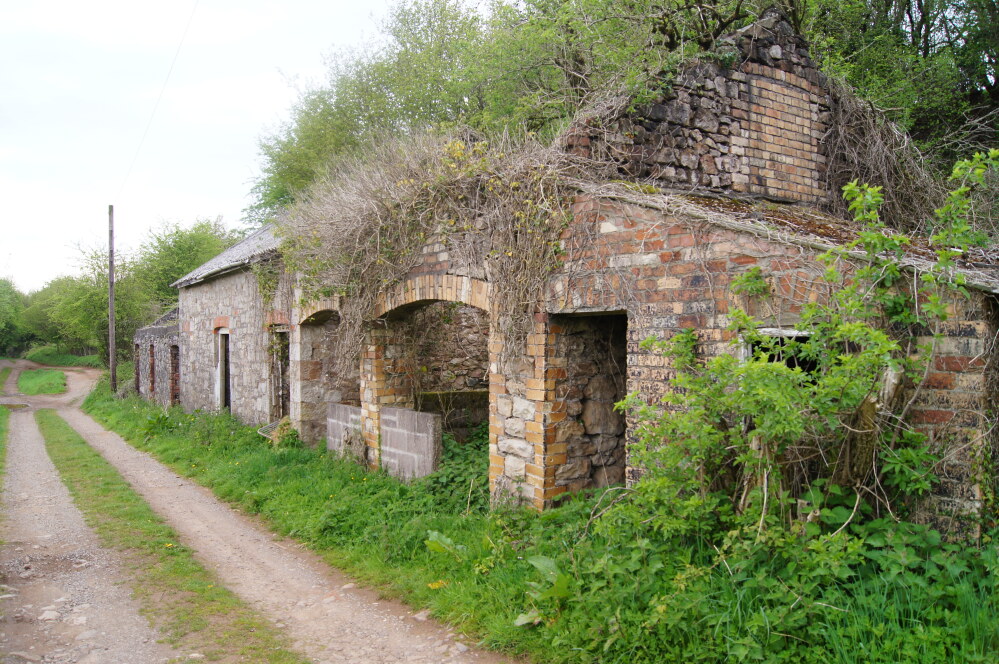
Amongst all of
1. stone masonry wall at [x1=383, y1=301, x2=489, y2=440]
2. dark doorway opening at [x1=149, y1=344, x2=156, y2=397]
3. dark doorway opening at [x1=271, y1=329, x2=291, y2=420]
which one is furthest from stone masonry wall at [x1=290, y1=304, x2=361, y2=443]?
dark doorway opening at [x1=149, y1=344, x2=156, y2=397]

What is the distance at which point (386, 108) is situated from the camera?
774 inches

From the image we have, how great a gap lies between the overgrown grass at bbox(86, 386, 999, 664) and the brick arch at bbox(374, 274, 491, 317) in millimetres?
1915

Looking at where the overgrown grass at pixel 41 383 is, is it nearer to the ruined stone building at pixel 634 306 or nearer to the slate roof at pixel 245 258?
the slate roof at pixel 245 258

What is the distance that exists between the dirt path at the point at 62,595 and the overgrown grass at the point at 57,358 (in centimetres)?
3353

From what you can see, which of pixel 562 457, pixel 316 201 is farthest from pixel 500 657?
pixel 316 201

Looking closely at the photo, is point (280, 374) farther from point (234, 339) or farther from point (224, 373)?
point (224, 373)

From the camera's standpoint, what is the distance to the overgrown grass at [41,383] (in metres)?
26.1

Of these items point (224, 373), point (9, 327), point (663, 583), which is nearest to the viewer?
point (663, 583)

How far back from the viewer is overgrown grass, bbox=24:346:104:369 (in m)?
38.1

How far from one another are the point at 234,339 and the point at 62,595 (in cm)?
768

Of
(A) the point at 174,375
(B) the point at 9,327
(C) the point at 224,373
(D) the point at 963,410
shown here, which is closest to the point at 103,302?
(A) the point at 174,375

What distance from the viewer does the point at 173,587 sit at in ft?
17.6

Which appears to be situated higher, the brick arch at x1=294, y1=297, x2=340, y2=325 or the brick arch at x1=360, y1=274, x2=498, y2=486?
the brick arch at x1=294, y1=297, x2=340, y2=325

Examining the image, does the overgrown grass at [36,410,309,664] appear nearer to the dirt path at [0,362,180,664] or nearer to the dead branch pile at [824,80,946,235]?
the dirt path at [0,362,180,664]
